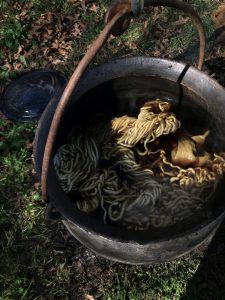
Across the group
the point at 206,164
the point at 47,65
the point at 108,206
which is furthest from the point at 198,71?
the point at 47,65

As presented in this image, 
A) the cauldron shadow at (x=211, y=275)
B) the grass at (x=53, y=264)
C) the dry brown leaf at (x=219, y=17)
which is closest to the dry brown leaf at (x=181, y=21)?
the dry brown leaf at (x=219, y=17)

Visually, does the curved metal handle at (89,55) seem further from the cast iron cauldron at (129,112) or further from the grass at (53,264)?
the grass at (53,264)

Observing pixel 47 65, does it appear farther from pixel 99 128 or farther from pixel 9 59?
pixel 99 128

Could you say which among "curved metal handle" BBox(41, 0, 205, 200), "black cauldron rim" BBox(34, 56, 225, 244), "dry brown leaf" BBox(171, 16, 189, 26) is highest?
"curved metal handle" BBox(41, 0, 205, 200)

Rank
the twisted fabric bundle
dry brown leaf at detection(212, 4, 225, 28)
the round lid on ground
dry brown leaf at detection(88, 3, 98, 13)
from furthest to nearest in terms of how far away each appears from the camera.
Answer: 1. dry brown leaf at detection(88, 3, 98, 13)
2. dry brown leaf at detection(212, 4, 225, 28)
3. the round lid on ground
4. the twisted fabric bundle

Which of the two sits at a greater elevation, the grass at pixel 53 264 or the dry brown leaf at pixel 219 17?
the dry brown leaf at pixel 219 17

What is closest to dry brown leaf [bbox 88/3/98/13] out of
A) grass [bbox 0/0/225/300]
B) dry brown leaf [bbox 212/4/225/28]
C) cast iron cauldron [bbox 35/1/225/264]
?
dry brown leaf [bbox 212/4/225/28]

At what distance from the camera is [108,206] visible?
3924mm

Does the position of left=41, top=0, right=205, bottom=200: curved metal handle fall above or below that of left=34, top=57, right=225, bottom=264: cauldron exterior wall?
above

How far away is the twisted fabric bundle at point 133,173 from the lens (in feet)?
12.8

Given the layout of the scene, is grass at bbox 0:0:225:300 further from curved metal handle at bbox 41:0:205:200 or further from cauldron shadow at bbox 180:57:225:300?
curved metal handle at bbox 41:0:205:200

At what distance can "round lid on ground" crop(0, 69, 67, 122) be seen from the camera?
18.7 ft

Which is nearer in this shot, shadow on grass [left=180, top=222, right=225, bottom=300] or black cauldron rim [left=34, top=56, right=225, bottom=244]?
black cauldron rim [left=34, top=56, right=225, bottom=244]

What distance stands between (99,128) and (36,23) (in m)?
3.07
